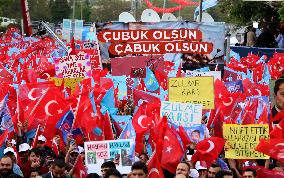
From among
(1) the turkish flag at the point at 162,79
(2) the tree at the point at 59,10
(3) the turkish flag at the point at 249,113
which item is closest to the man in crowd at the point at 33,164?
(3) the turkish flag at the point at 249,113

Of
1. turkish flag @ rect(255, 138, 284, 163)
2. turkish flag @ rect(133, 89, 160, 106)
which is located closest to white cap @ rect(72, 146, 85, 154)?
turkish flag @ rect(255, 138, 284, 163)

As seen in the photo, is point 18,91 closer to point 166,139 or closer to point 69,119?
point 69,119

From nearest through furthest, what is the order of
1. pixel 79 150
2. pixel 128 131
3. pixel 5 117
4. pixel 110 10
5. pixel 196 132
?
pixel 128 131, pixel 196 132, pixel 79 150, pixel 5 117, pixel 110 10

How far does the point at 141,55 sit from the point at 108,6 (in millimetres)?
94843

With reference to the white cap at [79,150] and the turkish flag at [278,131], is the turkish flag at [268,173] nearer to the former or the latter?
the turkish flag at [278,131]

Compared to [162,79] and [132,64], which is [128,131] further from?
[132,64]

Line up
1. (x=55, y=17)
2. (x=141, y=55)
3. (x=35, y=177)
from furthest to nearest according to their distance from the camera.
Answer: (x=55, y=17) → (x=141, y=55) → (x=35, y=177)

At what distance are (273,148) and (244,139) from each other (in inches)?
36.5

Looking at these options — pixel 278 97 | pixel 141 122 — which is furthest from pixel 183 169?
pixel 278 97

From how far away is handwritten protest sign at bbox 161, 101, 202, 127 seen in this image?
40.4 ft

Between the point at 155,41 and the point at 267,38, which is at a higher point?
the point at 155,41

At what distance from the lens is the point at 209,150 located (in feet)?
36.0

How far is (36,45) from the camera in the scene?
33.6 meters

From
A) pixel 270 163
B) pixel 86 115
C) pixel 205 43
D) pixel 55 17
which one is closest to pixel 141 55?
pixel 205 43
